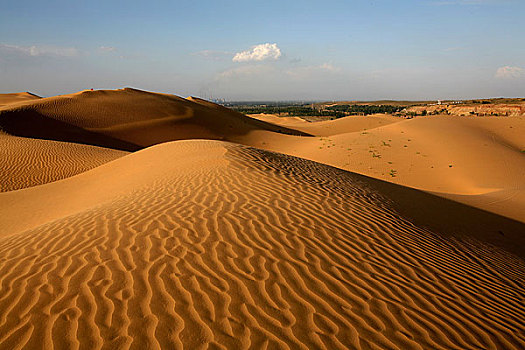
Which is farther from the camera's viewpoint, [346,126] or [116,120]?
[346,126]

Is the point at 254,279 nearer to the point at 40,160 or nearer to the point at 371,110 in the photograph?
the point at 40,160

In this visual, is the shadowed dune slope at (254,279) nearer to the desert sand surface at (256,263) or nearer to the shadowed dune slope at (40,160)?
the desert sand surface at (256,263)

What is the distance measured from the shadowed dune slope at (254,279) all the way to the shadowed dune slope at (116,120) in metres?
22.5

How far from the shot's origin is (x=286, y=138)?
28422 mm

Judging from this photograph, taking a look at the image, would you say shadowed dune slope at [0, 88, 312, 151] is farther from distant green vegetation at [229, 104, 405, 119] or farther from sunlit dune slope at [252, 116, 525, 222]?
distant green vegetation at [229, 104, 405, 119]

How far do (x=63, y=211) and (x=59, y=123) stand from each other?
22.2 metres

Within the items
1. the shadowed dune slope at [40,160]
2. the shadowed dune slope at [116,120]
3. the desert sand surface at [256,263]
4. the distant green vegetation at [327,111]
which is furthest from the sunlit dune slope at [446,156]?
the distant green vegetation at [327,111]

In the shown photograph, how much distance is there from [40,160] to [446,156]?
21.9 meters

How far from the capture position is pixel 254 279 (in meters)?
3.48

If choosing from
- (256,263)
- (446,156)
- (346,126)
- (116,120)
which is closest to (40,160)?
(116,120)

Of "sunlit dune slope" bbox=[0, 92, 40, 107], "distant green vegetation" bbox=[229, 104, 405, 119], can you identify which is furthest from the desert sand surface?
"distant green vegetation" bbox=[229, 104, 405, 119]

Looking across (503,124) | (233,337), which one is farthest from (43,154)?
(503,124)

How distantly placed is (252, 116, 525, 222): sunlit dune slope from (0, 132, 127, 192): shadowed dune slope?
12932 millimetres

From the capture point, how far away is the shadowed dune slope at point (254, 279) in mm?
2764
